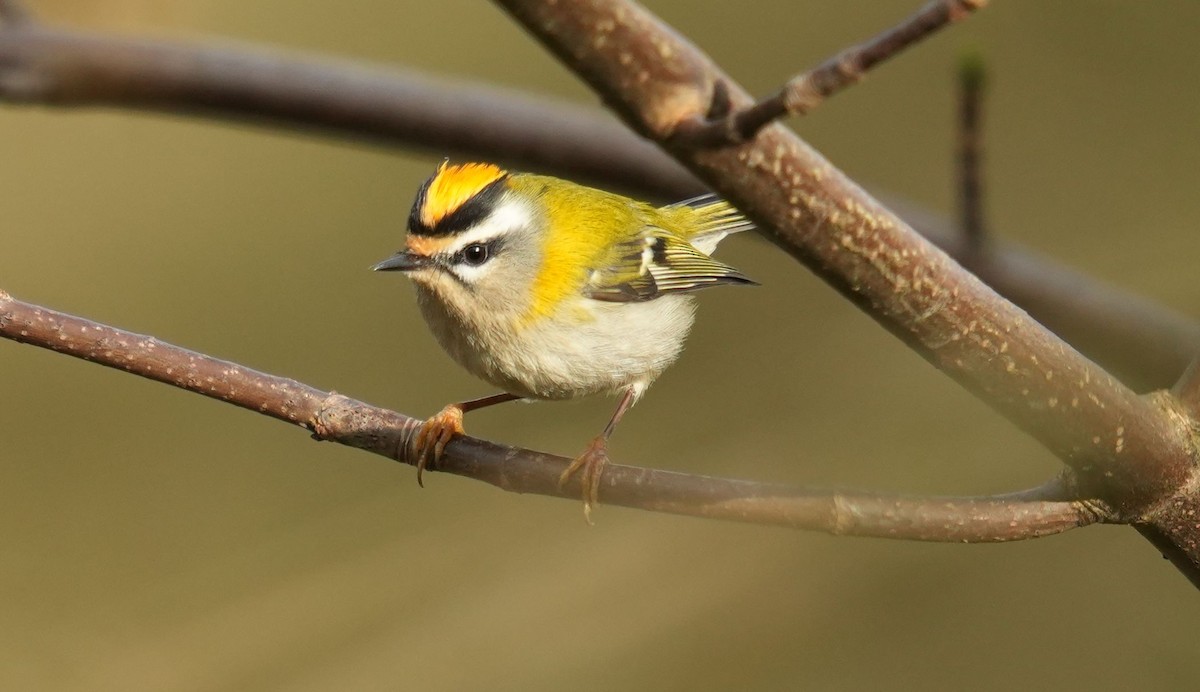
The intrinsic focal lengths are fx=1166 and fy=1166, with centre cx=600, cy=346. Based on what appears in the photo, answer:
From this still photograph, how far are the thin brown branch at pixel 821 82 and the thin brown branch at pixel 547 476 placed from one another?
60cm

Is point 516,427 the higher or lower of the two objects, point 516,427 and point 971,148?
the lower

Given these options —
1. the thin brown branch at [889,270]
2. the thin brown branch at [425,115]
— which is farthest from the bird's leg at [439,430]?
the thin brown branch at [889,270]

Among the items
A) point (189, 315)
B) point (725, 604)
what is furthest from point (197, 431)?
point (725, 604)

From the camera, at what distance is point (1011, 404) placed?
1.29 meters

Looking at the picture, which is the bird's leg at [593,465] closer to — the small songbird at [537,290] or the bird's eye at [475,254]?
the small songbird at [537,290]

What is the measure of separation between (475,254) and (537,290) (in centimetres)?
15

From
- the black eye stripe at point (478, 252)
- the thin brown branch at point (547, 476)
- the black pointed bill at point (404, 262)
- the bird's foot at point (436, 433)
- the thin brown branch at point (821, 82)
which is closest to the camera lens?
the thin brown branch at point (821, 82)

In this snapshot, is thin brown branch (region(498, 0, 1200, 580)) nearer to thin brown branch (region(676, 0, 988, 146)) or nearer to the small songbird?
thin brown branch (region(676, 0, 988, 146))

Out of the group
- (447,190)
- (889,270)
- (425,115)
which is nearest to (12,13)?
(425,115)

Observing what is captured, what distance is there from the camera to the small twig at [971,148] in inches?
92.1

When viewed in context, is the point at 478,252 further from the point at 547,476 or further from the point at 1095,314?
the point at 1095,314

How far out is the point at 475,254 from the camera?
248 cm

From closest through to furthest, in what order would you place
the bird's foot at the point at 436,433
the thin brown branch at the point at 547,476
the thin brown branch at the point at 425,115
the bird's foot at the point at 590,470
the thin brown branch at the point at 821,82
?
the thin brown branch at the point at 821,82, the thin brown branch at the point at 547,476, the bird's foot at the point at 590,470, the bird's foot at the point at 436,433, the thin brown branch at the point at 425,115

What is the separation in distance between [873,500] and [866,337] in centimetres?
218
